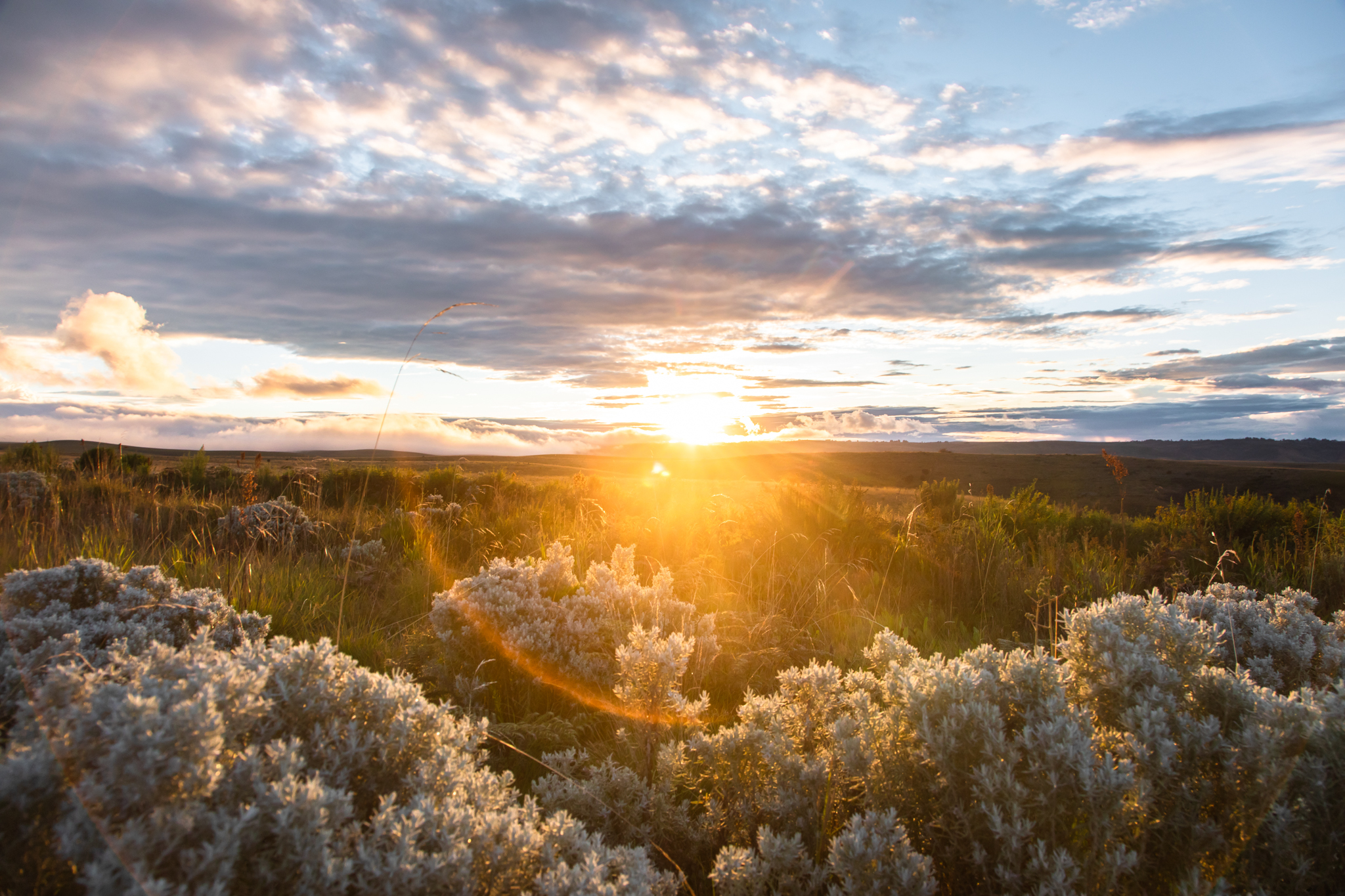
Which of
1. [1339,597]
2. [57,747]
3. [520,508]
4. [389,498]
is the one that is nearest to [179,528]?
[520,508]

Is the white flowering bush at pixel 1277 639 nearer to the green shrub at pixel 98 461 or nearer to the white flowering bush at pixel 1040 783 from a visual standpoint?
the white flowering bush at pixel 1040 783

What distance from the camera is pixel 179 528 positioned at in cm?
834

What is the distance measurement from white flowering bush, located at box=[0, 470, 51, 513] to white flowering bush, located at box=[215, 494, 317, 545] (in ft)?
7.95

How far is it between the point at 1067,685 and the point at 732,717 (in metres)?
1.94

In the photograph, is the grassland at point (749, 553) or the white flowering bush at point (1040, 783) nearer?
the white flowering bush at point (1040, 783)

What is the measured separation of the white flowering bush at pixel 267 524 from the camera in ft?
24.8

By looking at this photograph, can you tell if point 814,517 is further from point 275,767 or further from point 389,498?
point 389,498

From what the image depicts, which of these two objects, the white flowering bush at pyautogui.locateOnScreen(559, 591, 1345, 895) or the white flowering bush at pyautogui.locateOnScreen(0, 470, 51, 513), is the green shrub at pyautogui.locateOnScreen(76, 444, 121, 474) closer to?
the white flowering bush at pyautogui.locateOnScreen(0, 470, 51, 513)

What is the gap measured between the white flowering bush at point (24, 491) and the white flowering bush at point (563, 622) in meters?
7.16

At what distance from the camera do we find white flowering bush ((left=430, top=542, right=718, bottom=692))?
423cm

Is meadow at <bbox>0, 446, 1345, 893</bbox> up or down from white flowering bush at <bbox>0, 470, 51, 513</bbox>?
down

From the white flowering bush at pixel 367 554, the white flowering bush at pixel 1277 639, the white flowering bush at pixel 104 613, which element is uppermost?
the white flowering bush at pixel 104 613

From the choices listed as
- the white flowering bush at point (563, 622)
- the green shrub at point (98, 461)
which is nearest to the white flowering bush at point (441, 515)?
the white flowering bush at point (563, 622)

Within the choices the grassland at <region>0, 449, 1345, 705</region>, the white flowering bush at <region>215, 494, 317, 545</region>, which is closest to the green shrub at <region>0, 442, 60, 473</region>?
the grassland at <region>0, 449, 1345, 705</region>
